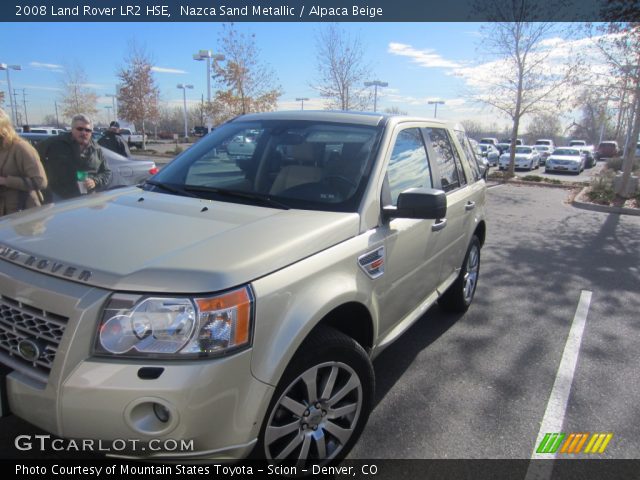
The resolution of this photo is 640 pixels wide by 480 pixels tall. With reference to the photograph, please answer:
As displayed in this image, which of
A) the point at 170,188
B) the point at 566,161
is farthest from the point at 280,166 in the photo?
the point at 566,161

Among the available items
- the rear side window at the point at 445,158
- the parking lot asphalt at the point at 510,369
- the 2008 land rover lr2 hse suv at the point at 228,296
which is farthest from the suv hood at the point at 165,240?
the rear side window at the point at 445,158

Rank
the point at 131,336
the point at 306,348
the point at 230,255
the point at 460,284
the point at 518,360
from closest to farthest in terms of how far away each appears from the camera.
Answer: the point at 131,336, the point at 230,255, the point at 306,348, the point at 518,360, the point at 460,284

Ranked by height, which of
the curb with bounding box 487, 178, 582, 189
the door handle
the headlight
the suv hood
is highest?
the suv hood

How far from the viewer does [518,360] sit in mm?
3762

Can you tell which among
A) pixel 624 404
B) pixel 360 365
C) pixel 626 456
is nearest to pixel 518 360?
pixel 624 404

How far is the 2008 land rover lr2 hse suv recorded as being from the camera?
1.71 meters

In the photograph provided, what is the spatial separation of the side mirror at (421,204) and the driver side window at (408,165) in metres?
0.32

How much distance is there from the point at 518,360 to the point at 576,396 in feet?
1.81

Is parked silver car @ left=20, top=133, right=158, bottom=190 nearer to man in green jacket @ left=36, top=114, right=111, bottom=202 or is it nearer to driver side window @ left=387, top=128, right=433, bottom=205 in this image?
man in green jacket @ left=36, top=114, right=111, bottom=202

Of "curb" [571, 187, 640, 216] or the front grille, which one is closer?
the front grille

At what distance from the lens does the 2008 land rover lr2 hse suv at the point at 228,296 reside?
1.71m

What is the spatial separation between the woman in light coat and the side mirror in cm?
347

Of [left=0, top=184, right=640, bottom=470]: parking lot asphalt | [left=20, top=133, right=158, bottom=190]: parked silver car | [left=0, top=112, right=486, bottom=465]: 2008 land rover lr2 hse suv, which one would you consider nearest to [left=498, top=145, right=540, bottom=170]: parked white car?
[left=0, top=184, right=640, bottom=470]: parking lot asphalt

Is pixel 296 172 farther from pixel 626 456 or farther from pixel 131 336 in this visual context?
pixel 626 456
